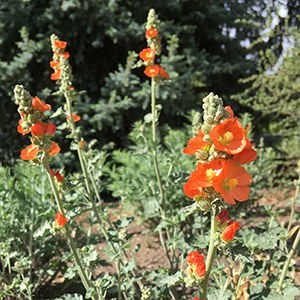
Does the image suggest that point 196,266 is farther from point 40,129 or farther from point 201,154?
point 40,129

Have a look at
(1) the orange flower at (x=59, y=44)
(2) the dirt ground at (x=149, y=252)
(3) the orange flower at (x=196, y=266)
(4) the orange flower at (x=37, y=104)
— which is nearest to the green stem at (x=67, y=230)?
(4) the orange flower at (x=37, y=104)

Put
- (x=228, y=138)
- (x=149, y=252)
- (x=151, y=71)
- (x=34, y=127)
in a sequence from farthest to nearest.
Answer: (x=149, y=252)
(x=151, y=71)
(x=34, y=127)
(x=228, y=138)

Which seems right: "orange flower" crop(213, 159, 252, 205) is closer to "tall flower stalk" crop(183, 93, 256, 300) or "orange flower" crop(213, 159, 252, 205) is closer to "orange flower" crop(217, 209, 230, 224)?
"tall flower stalk" crop(183, 93, 256, 300)

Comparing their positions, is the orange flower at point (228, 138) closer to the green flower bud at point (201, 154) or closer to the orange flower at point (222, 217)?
the green flower bud at point (201, 154)

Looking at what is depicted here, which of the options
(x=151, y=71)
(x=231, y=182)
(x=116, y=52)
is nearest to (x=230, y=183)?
(x=231, y=182)

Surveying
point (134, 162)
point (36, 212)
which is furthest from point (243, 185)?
point (134, 162)

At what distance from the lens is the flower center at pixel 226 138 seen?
0.98 metres

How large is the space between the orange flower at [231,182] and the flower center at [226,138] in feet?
0.20

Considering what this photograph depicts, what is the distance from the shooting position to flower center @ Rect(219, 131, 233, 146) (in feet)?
3.20

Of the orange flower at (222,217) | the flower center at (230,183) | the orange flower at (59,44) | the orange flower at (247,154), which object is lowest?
the orange flower at (222,217)

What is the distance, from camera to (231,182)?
3.33 ft

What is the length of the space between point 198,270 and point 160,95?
4.26m

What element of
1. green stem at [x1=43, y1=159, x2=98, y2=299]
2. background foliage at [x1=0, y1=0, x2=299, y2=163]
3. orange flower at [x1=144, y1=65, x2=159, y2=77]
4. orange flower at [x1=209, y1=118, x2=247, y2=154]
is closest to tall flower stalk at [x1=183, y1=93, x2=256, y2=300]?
orange flower at [x1=209, y1=118, x2=247, y2=154]

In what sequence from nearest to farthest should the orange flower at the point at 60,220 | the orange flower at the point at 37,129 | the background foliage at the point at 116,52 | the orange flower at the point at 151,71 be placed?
the orange flower at the point at 37,129
the orange flower at the point at 60,220
the orange flower at the point at 151,71
the background foliage at the point at 116,52
